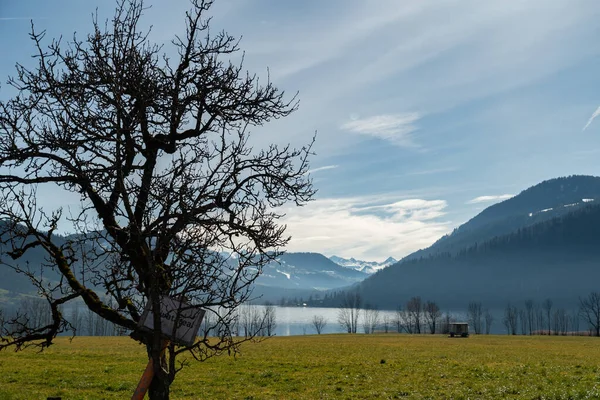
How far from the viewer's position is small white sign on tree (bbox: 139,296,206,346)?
684 centimetres

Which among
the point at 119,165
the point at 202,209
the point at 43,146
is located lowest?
the point at 202,209

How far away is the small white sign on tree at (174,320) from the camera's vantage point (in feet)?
22.4

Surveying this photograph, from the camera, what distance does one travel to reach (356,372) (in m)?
27.5

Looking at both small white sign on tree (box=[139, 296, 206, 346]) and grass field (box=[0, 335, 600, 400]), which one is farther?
grass field (box=[0, 335, 600, 400])

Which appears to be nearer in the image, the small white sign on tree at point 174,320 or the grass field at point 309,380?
the small white sign on tree at point 174,320

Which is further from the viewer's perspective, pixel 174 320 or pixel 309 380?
pixel 309 380

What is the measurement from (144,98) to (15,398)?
16.9 meters

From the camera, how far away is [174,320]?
6.81 meters

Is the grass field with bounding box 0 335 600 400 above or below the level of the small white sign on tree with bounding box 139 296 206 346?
below

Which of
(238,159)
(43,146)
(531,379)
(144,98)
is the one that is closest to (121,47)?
(144,98)

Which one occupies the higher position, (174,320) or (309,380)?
(174,320)

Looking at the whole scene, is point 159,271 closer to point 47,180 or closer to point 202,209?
point 202,209

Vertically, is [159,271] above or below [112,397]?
above

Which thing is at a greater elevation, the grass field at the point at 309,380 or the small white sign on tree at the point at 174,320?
the small white sign on tree at the point at 174,320
